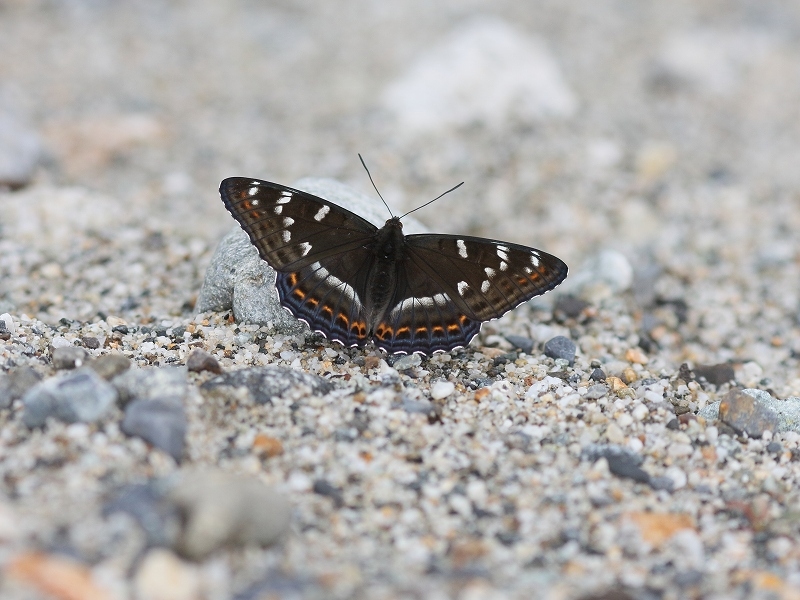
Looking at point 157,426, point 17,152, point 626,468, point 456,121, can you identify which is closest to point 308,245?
point 157,426

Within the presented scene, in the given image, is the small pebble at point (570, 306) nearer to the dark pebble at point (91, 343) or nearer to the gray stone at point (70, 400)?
the dark pebble at point (91, 343)

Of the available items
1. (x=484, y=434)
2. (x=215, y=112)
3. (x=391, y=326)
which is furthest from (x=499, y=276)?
(x=215, y=112)

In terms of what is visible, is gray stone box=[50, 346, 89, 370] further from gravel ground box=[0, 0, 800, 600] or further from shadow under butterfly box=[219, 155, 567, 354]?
shadow under butterfly box=[219, 155, 567, 354]

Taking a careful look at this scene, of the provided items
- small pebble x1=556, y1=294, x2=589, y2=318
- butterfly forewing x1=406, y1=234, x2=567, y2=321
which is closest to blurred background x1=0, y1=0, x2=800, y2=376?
small pebble x1=556, y1=294, x2=589, y2=318

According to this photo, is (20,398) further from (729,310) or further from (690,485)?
(729,310)

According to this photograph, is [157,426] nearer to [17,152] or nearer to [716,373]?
[716,373]

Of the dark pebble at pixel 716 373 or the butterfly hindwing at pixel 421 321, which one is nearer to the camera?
the butterfly hindwing at pixel 421 321

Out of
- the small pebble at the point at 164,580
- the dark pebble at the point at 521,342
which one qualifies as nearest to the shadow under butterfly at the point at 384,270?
the dark pebble at the point at 521,342
